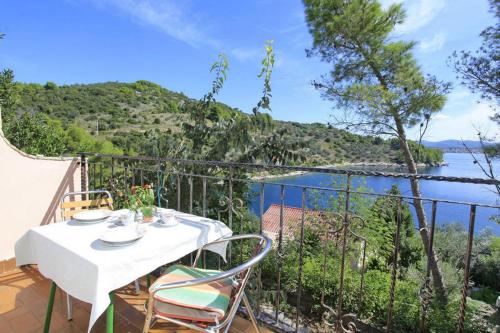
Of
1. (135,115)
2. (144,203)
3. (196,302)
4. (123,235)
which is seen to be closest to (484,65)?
(144,203)

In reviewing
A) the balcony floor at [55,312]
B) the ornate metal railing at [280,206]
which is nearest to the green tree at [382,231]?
the ornate metal railing at [280,206]

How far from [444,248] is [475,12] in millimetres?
10862

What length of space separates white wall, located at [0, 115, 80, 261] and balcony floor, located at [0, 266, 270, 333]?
20.7 inches

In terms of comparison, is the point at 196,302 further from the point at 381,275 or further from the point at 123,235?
the point at 381,275

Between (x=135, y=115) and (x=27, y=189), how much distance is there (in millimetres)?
15816

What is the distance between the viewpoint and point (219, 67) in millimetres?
4418

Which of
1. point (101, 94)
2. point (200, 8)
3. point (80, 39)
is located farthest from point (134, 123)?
point (200, 8)

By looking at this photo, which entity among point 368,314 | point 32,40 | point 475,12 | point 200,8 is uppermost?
point 475,12

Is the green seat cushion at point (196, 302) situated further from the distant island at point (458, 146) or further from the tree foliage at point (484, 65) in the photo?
the tree foliage at point (484, 65)

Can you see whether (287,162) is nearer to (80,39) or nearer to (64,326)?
(64,326)

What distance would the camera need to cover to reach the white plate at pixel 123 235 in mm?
1423

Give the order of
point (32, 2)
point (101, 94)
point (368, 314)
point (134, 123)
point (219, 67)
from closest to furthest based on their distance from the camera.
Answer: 1. point (219, 67)
2. point (32, 2)
3. point (368, 314)
4. point (134, 123)
5. point (101, 94)

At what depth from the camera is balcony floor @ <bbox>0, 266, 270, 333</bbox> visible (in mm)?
1925

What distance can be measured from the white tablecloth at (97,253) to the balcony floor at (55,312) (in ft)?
1.61
